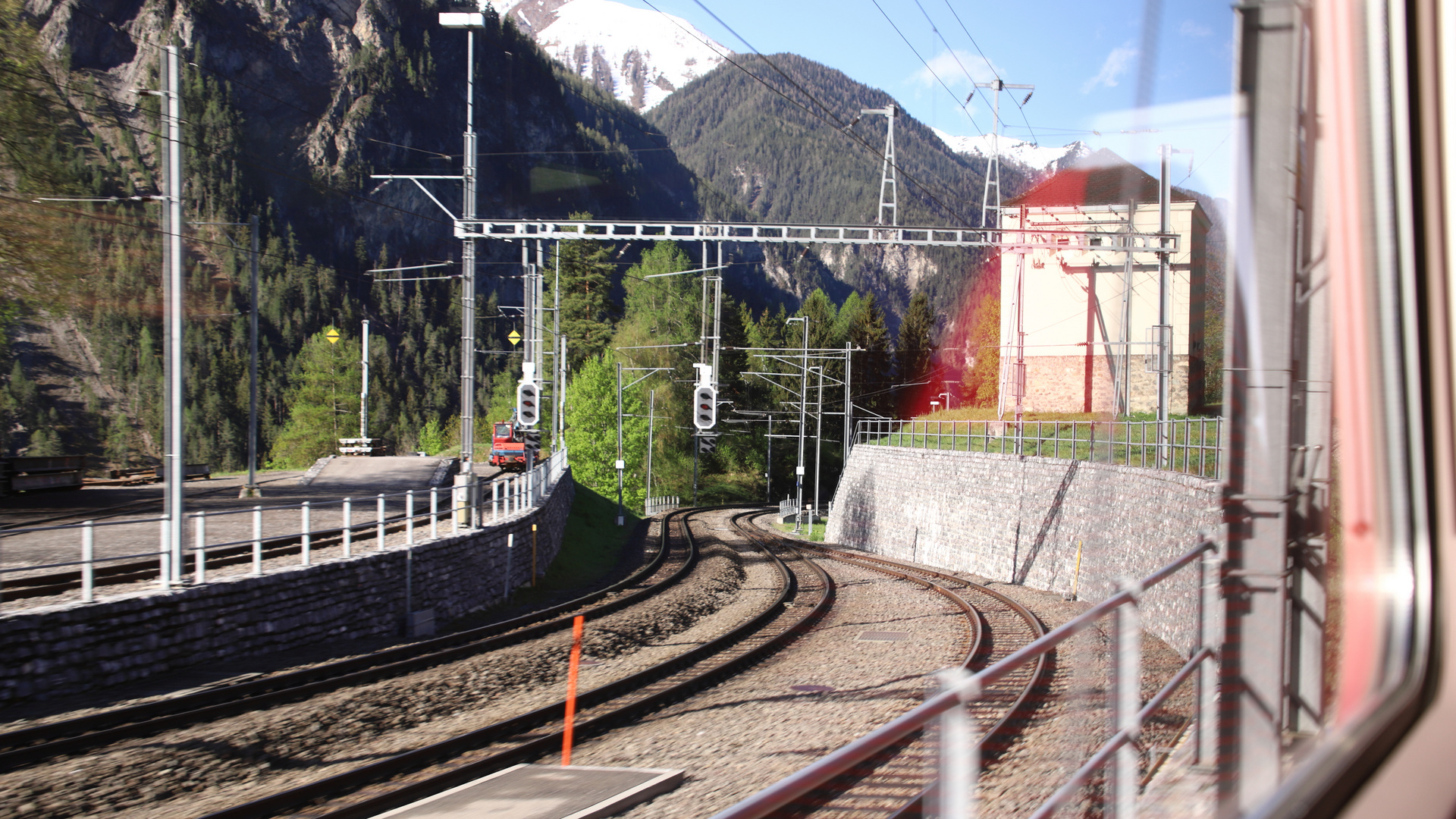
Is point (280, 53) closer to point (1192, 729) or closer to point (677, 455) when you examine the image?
point (677, 455)

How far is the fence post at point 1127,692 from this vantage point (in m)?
3.34

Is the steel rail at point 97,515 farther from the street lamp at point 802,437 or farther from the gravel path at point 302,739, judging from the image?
the street lamp at point 802,437

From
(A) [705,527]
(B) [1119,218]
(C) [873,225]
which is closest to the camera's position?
(B) [1119,218]

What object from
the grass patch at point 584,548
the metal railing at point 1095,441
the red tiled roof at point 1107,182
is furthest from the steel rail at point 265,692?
the red tiled roof at point 1107,182

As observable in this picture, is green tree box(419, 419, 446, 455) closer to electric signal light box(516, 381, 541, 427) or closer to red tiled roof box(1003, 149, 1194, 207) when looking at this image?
electric signal light box(516, 381, 541, 427)

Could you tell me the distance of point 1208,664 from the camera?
3.75 m

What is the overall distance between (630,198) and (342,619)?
15836cm

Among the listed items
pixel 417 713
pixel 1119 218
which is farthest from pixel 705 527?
pixel 1119 218

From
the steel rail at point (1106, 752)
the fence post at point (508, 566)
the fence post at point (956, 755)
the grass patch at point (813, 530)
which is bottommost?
the grass patch at point (813, 530)

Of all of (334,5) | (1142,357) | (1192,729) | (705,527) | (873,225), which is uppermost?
(334,5)

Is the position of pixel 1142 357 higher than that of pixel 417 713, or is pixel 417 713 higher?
pixel 1142 357

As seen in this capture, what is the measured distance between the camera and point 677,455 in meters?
68.2

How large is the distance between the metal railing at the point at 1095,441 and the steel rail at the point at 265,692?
842 cm

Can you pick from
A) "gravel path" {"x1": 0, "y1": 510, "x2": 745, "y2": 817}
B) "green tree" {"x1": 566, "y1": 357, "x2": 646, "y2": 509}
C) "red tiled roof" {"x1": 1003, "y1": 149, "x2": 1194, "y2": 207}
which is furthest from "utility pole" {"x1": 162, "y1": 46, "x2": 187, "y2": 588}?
"green tree" {"x1": 566, "y1": 357, "x2": 646, "y2": 509}
